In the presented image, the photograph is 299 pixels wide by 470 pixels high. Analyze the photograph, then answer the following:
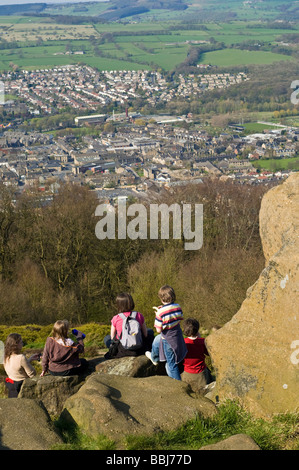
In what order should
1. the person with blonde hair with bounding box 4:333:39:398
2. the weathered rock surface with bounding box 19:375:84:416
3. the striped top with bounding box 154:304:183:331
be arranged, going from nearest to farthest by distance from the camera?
the weathered rock surface with bounding box 19:375:84:416 < the striped top with bounding box 154:304:183:331 < the person with blonde hair with bounding box 4:333:39:398

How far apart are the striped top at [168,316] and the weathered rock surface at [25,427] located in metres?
2.04

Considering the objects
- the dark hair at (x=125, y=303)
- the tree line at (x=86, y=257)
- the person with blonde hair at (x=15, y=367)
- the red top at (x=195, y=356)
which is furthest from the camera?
the tree line at (x=86, y=257)

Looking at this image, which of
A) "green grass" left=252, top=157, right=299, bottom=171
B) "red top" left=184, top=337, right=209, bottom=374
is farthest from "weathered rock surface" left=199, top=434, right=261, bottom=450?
"green grass" left=252, top=157, right=299, bottom=171

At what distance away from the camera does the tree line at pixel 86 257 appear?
2352cm

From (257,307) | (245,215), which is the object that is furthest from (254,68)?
(257,307)

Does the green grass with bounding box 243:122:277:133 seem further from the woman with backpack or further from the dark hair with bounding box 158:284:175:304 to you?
the dark hair with bounding box 158:284:175:304

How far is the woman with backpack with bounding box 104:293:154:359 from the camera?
8828 millimetres

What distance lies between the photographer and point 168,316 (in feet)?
26.2

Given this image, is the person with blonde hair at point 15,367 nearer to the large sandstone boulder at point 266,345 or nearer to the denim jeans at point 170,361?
the denim jeans at point 170,361

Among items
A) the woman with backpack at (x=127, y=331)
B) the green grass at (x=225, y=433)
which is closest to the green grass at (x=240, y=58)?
the woman with backpack at (x=127, y=331)

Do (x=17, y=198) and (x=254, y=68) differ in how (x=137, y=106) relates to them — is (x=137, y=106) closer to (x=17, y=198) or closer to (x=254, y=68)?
(x=254, y=68)

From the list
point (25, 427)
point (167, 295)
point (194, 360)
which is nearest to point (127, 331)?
point (194, 360)

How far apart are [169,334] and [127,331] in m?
1.01

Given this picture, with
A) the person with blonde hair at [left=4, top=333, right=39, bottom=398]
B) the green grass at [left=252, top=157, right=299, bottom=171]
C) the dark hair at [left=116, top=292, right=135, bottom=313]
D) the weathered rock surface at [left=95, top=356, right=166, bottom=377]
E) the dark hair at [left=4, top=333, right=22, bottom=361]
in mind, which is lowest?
the green grass at [left=252, top=157, right=299, bottom=171]
